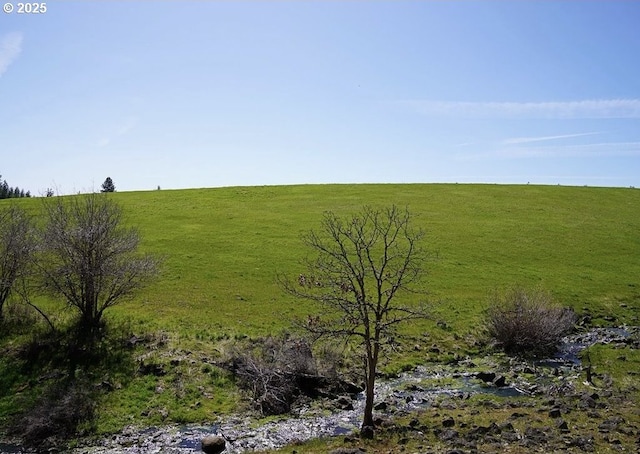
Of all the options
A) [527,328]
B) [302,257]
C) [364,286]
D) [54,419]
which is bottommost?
[54,419]

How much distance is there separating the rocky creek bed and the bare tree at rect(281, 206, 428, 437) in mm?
1634

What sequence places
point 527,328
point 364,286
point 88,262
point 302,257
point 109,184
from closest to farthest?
point 88,262, point 527,328, point 364,286, point 302,257, point 109,184

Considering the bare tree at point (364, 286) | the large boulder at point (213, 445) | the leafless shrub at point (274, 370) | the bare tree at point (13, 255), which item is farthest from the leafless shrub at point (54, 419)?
the bare tree at point (13, 255)

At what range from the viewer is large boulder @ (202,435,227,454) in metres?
19.8

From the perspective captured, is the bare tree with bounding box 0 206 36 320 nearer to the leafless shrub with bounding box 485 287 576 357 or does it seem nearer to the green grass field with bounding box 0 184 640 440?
the green grass field with bounding box 0 184 640 440

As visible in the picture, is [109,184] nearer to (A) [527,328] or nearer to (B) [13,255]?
(B) [13,255]

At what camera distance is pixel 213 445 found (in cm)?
1984

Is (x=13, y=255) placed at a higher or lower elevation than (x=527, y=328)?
higher

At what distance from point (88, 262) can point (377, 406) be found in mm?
19193

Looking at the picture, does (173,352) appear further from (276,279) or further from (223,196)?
(223,196)

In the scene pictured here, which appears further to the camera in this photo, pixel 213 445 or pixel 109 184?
pixel 109 184

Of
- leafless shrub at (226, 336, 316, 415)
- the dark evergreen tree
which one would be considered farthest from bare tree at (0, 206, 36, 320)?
the dark evergreen tree

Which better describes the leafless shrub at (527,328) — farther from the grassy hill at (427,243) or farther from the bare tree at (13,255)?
the bare tree at (13,255)

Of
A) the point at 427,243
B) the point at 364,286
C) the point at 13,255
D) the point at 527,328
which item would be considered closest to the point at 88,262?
the point at 13,255
